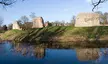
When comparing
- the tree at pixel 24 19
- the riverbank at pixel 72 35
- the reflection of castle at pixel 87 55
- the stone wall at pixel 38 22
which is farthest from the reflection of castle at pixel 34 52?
the tree at pixel 24 19

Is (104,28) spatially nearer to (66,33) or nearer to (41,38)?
(66,33)

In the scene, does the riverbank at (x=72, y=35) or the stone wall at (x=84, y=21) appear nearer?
the riverbank at (x=72, y=35)

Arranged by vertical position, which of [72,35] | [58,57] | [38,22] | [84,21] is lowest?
[58,57]

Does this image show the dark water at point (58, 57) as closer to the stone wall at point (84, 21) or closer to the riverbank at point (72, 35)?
the riverbank at point (72, 35)

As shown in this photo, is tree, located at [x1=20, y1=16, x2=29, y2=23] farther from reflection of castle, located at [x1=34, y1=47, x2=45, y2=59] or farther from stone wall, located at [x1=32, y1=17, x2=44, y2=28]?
reflection of castle, located at [x1=34, y1=47, x2=45, y2=59]

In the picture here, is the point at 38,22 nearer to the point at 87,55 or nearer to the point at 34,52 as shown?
the point at 34,52

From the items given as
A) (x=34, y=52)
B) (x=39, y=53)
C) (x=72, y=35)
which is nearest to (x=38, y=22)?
(x=72, y=35)

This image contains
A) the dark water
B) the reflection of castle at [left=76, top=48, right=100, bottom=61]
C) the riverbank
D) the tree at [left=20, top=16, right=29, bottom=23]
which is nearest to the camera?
the dark water

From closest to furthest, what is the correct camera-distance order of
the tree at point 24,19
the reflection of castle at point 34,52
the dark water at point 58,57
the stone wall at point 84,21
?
the dark water at point 58,57 → the reflection of castle at point 34,52 → the stone wall at point 84,21 → the tree at point 24,19

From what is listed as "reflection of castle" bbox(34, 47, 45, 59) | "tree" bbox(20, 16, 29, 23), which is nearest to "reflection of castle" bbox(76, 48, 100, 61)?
"reflection of castle" bbox(34, 47, 45, 59)

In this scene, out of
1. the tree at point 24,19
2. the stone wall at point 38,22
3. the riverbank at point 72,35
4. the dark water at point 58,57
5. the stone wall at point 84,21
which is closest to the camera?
the dark water at point 58,57

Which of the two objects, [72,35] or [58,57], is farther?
[72,35]

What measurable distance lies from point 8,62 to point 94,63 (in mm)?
6829

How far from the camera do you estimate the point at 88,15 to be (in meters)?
54.4
